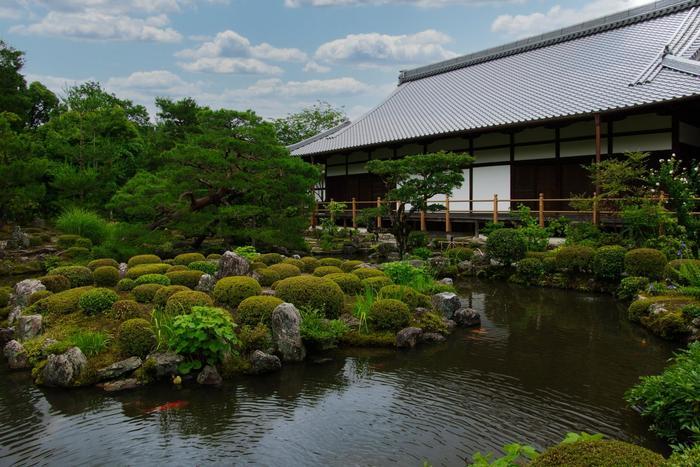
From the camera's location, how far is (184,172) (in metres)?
15.5

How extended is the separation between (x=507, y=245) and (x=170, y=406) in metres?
10.6

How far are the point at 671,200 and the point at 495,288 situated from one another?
4.71 meters

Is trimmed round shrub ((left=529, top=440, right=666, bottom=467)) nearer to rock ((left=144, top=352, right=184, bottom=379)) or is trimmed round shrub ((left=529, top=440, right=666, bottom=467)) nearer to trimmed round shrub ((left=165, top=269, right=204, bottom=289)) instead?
rock ((left=144, top=352, right=184, bottom=379))

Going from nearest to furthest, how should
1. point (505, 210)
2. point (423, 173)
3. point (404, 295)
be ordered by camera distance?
point (404, 295) → point (423, 173) → point (505, 210)

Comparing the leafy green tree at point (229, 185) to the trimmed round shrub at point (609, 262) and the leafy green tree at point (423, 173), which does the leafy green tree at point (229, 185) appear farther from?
the trimmed round shrub at point (609, 262)

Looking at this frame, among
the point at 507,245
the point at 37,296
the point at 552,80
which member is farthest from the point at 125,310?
the point at 552,80

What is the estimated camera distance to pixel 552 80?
20344 millimetres

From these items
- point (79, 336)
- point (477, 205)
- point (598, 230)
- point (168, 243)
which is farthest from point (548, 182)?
point (79, 336)

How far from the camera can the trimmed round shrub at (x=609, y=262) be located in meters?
12.4

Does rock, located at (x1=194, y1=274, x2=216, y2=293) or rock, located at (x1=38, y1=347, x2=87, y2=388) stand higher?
rock, located at (x1=194, y1=274, x2=216, y2=293)

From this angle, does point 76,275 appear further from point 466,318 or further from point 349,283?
point 466,318

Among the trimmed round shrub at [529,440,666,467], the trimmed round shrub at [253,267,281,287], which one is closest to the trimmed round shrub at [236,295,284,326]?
the trimmed round shrub at [253,267,281,287]

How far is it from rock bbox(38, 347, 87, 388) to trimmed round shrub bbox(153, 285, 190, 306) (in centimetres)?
183

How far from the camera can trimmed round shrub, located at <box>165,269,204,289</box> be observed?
408 inches
